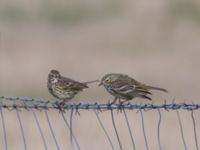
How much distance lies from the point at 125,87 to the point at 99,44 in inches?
506

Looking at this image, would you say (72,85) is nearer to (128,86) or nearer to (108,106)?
(128,86)

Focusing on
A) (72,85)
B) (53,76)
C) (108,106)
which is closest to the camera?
(108,106)

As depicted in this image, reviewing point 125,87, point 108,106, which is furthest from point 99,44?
point 108,106

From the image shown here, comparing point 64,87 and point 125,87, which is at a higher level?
point 125,87

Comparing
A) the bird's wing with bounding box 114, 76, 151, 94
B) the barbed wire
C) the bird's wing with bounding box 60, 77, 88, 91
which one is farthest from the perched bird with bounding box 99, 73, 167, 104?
the barbed wire

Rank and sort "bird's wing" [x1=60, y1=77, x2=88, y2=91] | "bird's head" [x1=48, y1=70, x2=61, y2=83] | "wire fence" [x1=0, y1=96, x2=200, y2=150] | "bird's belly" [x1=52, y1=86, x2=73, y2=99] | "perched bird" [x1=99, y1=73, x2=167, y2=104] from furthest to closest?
"wire fence" [x1=0, y1=96, x2=200, y2=150]
"bird's head" [x1=48, y1=70, x2=61, y2=83]
"bird's belly" [x1=52, y1=86, x2=73, y2=99]
"bird's wing" [x1=60, y1=77, x2=88, y2=91]
"perched bird" [x1=99, y1=73, x2=167, y2=104]

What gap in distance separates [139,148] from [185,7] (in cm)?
1506

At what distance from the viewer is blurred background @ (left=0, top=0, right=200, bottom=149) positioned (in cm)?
1855

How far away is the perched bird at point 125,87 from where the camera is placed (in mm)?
10273

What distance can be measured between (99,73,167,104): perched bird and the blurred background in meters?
4.91

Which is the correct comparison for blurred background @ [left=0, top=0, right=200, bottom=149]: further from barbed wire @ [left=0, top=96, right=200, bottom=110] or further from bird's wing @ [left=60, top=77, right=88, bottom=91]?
barbed wire @ [left=0, top=96, right=200, bottom=110]

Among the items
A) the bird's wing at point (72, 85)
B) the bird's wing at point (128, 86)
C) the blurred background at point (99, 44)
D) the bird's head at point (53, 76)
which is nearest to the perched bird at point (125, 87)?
the bird's wing at point (128, 86)

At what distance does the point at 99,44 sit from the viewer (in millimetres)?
23312

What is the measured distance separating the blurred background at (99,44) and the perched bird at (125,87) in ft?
16.1
